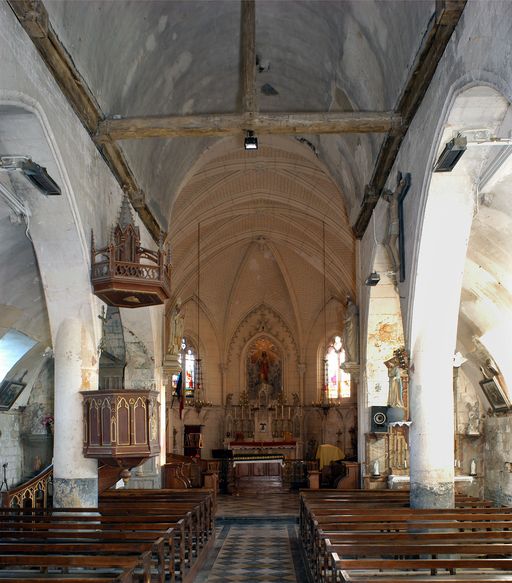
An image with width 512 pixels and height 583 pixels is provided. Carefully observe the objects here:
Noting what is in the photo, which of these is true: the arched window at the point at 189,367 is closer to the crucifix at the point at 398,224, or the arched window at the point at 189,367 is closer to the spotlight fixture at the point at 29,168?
the crucifix at the point at 398,224

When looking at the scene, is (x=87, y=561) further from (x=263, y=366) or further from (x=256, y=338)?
(x=256, y=338)

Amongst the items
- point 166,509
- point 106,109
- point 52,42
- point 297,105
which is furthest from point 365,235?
point 52,42

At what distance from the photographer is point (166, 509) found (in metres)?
11.5

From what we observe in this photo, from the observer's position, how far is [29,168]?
27.8ft

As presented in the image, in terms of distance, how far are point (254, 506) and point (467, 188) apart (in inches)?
470

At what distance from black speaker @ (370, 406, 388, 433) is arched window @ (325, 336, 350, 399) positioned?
12297 mm

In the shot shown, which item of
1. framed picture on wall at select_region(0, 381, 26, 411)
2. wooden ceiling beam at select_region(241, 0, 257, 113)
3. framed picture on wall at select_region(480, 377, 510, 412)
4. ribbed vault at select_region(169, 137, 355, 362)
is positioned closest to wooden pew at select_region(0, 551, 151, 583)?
wooden ceiling beam at select_region(241, 0, 257, 113)

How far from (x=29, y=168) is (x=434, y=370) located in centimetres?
632

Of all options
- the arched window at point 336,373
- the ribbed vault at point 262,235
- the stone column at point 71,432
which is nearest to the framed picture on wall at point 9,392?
the stone column at point 71,432

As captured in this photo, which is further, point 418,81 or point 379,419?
point 379,419

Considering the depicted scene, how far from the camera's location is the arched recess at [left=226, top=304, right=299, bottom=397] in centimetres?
2936

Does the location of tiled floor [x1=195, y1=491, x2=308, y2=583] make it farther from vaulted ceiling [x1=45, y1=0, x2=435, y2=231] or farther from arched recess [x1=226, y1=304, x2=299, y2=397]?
arched recess [x1=226, y1=304, x2=299, y2=397]

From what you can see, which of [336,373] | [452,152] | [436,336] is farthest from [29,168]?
[336,373]

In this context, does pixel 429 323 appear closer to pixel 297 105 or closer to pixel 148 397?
pixel 148 397
